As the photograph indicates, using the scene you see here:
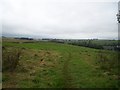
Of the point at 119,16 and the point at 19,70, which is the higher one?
the point at 119,16

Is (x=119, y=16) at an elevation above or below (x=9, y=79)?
above

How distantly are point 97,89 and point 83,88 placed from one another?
3.01 feet

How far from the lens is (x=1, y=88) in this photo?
12.7m

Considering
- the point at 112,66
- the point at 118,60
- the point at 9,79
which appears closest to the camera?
the point at 9,79

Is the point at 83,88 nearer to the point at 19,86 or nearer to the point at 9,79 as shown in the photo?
the point at 19,86

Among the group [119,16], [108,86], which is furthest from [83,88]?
[119,16]

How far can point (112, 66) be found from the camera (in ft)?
73.9

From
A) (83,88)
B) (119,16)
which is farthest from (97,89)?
(119,16)

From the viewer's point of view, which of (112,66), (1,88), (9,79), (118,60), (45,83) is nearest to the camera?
(1,88)

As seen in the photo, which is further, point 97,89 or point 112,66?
point 112,66

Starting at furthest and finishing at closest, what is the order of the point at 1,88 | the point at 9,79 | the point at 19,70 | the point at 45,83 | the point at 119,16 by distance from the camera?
the point at 119,16 → the point at 19,70 → the point at 9,79 → the point at 45,83 → the point at 1,88

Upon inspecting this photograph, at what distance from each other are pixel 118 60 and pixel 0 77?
14669 millimetres

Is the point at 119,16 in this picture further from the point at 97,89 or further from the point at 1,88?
the point at 1,88

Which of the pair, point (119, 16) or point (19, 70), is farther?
point (119, 16)
